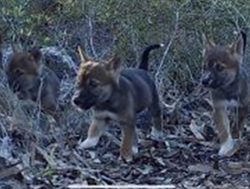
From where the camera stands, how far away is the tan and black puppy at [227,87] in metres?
8.83

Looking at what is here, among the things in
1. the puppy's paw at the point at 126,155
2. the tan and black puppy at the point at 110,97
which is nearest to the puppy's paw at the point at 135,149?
→ the tan and black puppy at the point at 110,97

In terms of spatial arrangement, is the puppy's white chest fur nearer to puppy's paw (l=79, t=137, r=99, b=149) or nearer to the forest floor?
the forest floor

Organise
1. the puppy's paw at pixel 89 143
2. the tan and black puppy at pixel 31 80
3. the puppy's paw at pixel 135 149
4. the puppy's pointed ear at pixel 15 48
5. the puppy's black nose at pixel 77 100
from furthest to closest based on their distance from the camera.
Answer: the puppy's pointed ear at pixel 15 48 < the tan and black puppy at pixel 31 80 < the puppy's paw at pixel 89 143 < the puppy's paw at pixel 135 149 < the puppy's black nose at pixel 77 100

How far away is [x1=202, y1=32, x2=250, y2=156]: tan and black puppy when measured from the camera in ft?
29.0

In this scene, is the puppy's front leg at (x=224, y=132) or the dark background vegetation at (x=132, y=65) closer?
the dark background vegetation at (x=132, y=65)

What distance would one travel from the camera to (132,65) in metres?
11.2

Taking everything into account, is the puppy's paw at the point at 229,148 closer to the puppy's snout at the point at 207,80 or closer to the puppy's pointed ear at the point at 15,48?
the puppy's snout at the point at 207,80

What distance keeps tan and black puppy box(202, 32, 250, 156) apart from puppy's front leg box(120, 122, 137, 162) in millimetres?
879

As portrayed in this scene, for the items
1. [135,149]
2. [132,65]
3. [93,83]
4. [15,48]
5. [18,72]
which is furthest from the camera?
[132,65]

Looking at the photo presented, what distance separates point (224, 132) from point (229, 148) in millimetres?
204

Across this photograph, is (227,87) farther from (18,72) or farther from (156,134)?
(18,72)

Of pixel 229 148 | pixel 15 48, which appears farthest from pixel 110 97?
pixel 15 48

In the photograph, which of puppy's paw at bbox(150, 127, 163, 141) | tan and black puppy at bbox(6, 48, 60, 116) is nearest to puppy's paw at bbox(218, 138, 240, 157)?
puppy's paw at bbox(150, 127, 163, 141)

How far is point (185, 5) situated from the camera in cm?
1181
